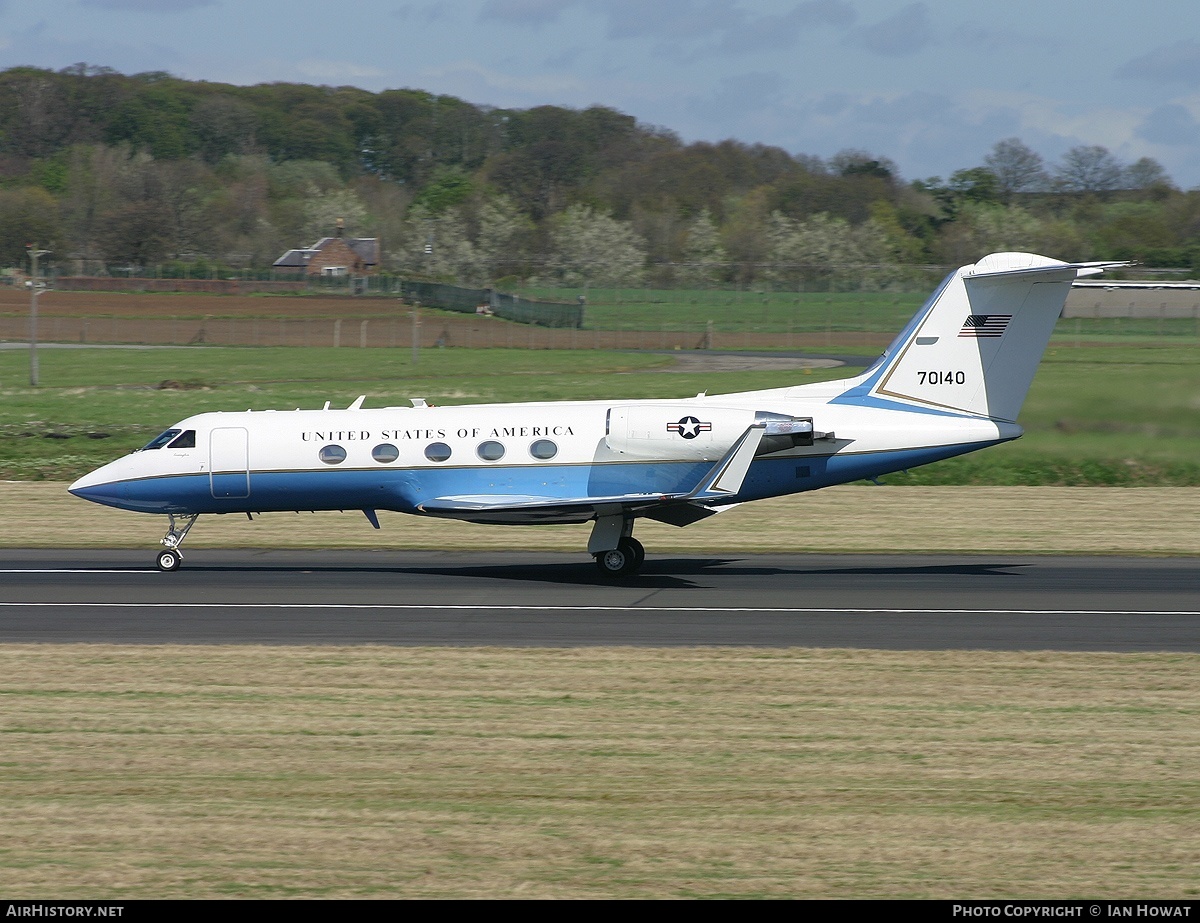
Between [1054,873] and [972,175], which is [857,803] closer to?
[1054,873]

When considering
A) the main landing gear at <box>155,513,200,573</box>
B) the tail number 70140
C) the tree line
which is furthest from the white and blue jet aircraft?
the tree line

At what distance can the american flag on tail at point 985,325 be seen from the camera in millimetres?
22250

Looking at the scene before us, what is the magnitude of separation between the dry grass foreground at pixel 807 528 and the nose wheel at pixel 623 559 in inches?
137

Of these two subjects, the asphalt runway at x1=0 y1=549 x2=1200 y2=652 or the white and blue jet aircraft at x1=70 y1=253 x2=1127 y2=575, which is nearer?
the asphalt runway at x1=0 y1=549 x2=1200 y2=652

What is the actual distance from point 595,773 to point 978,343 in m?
13.3

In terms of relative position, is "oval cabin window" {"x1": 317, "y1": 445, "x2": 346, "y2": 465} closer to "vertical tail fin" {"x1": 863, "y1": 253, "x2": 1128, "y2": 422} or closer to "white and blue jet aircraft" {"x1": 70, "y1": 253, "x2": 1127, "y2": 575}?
"white and blue jet aircraft" {"x1": 70, "y1": 253, "x2": 1127, "y2": 575}

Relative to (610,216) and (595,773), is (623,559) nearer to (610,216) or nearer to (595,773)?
(595,773)

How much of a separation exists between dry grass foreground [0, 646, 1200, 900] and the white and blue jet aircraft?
18.8 feet

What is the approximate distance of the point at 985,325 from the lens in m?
22.3

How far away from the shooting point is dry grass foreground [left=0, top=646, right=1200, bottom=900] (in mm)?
9203

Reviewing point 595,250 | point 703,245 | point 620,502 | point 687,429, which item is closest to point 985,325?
point 687,429

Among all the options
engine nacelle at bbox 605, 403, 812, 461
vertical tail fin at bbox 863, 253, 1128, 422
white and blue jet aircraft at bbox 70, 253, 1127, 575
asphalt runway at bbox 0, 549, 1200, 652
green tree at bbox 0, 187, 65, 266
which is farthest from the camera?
green tree at bbox 0, 187, 65, 266

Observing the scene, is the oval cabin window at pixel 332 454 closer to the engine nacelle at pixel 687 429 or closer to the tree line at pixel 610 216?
the engine nacelle at pixel 687 429

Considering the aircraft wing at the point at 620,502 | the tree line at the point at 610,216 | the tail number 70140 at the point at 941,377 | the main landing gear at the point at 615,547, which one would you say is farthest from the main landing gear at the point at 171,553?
the tree line at the point at 610,216
